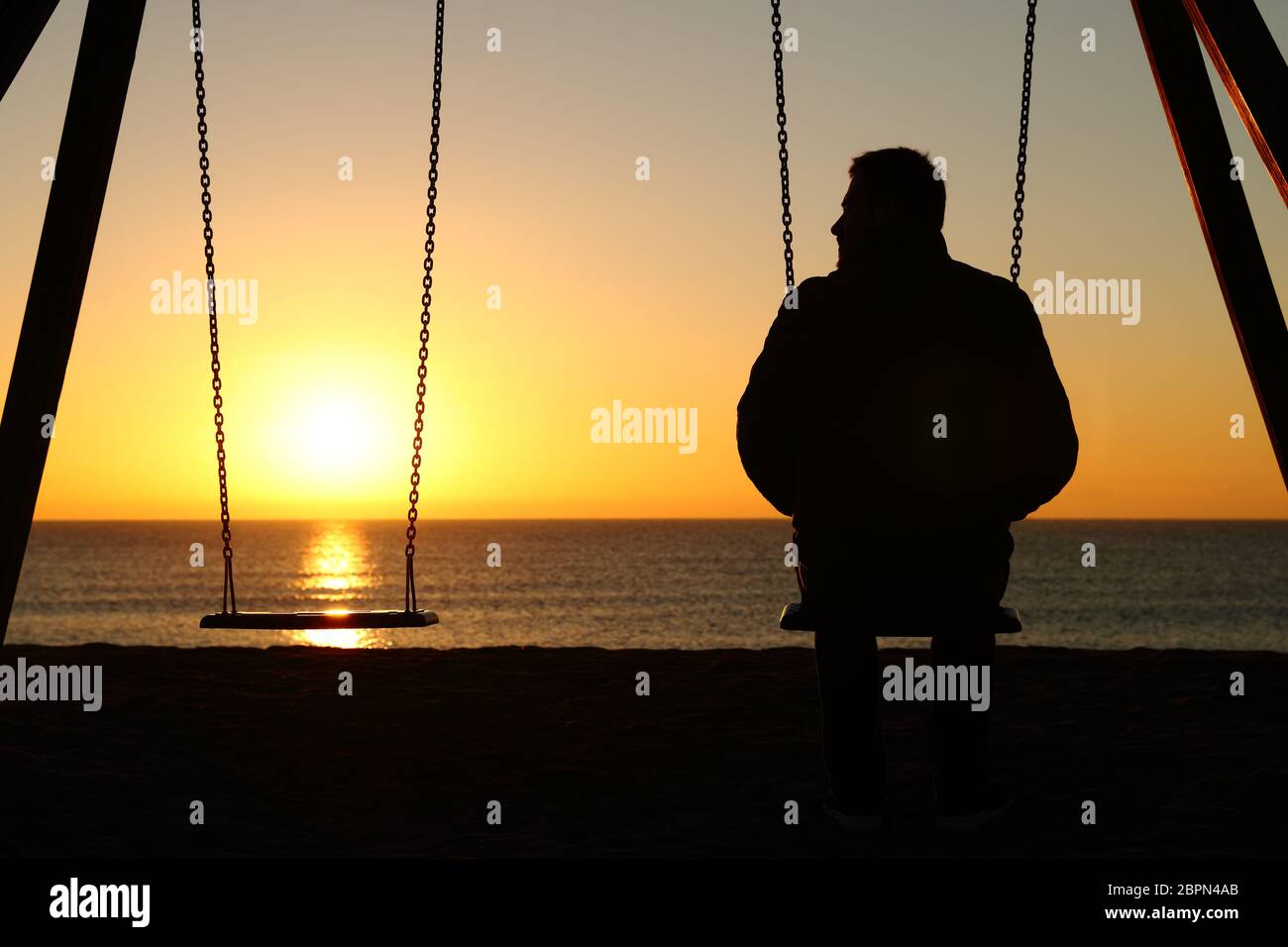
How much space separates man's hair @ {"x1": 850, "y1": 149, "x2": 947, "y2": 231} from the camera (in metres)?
3.70

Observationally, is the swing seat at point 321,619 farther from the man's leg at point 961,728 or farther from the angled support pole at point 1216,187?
the angled support pole at point 1216,187

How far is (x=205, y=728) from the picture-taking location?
620 centimetres

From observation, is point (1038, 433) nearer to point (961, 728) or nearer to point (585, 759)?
point (961, 728)

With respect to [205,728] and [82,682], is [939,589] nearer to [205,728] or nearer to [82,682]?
[205,728]

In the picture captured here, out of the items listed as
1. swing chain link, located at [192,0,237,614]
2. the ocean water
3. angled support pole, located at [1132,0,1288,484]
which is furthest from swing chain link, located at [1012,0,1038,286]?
the ocean water

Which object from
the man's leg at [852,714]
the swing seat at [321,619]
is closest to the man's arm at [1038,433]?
the man's leg at [852,714]

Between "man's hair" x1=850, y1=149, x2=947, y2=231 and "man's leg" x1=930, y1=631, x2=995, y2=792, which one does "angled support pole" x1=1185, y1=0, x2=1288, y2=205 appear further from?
"man's leg" x1=930, y1=631, x2=995, y2=792

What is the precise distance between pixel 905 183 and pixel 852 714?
150 cm

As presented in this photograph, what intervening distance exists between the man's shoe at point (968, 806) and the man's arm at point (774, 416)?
1.06 meters

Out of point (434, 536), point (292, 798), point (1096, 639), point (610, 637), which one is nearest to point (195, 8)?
point (292, 798)

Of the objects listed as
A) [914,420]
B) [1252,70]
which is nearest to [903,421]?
[914,420]

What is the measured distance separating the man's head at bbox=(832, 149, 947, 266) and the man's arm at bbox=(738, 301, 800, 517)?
0.98 feet

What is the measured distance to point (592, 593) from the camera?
59188mm

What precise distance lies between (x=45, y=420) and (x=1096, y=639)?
42.6 meters
